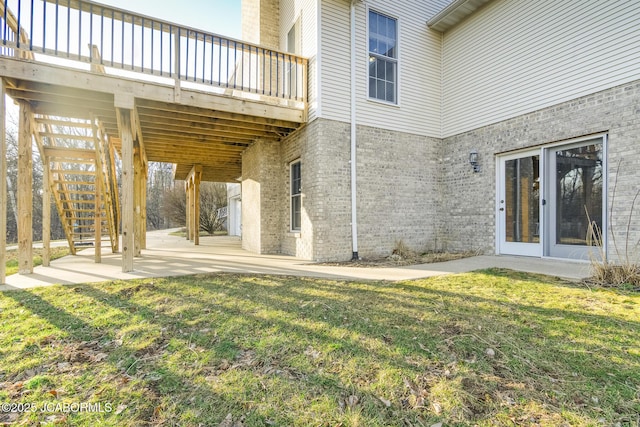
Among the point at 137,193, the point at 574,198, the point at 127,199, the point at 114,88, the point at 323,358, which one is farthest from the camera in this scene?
the point at 137,193

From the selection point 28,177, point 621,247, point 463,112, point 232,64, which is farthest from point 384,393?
point 463,112

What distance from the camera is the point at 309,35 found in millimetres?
6457

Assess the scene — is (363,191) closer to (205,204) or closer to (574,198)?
(574,198)

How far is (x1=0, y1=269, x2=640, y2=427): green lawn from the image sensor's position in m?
1.64

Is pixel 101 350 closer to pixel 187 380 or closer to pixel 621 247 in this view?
pixel 187 380

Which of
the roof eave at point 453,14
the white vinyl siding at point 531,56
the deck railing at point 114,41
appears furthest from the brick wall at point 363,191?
the roof eave at point 453,14

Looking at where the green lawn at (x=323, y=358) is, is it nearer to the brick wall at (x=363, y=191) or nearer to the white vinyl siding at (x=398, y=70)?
the brick wall at (x=363, y=191)

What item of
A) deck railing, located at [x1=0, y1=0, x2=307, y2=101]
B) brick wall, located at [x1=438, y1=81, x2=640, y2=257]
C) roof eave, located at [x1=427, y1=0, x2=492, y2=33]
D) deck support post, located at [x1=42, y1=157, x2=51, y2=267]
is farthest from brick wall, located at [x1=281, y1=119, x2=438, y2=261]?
deck support post, located at [x1=42, y1=157, x2=51, y2=267]

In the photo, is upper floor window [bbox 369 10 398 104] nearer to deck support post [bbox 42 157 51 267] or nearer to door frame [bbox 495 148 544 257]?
door frame [bbox 495 148 544 257]

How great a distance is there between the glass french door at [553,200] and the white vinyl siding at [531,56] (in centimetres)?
102

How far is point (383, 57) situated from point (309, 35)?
1.76 m

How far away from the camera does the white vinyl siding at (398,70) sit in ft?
20.6

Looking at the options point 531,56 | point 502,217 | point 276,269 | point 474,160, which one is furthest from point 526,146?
point 276,269

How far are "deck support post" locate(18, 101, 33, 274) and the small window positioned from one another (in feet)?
15.3
